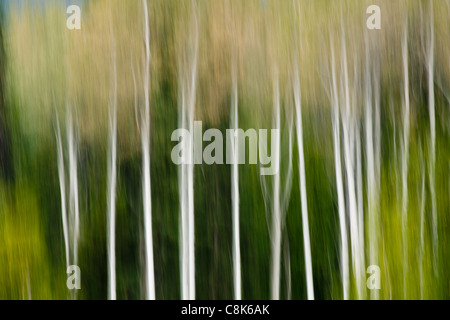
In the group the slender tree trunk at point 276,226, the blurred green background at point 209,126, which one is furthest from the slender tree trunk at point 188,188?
the slender tree trunk at point 276,226

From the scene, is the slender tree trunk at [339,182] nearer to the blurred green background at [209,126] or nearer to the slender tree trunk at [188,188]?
the blurred green background at [209,126]

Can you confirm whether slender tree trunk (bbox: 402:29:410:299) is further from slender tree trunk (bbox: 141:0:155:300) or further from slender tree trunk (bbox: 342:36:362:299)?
slender tree trunk (bbox: 141:0:155:300)

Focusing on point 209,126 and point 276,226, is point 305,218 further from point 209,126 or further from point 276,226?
point 209,126

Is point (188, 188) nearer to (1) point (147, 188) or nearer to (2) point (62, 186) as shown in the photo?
(1) point (147, 188)

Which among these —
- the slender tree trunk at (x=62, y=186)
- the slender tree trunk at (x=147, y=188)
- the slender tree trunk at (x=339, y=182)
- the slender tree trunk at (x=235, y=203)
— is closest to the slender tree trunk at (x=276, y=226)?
the slender tree trunk at (x=235, y=203)

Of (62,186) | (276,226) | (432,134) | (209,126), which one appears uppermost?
(209,126)

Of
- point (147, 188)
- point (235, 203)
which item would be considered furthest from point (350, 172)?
point (147, 188)

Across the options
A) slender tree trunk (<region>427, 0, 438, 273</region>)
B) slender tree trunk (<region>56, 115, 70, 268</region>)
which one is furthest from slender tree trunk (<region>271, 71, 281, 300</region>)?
slender tree trunk (<region>56, 115, 70, 268</region>)

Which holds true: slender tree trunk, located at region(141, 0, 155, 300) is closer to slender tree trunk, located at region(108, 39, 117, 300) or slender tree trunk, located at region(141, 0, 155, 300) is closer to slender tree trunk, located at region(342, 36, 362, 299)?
slender tree trunk, located at region(108, 39, 117, 300)

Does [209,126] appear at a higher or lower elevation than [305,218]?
higher

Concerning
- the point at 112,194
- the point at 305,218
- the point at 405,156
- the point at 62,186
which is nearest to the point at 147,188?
the point at 112,194

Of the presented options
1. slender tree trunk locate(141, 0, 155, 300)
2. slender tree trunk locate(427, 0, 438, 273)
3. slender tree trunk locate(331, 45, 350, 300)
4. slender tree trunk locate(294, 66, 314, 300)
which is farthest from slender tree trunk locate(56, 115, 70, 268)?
slender tree trunk locate(427, 0, 438, 273)

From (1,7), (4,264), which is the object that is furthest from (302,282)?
(1,7)

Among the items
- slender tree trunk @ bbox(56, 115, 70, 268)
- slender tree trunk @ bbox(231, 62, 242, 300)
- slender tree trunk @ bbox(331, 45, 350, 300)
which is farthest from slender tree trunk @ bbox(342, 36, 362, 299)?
slender tree trunk @ bbox(56, 115, 70, 268)
